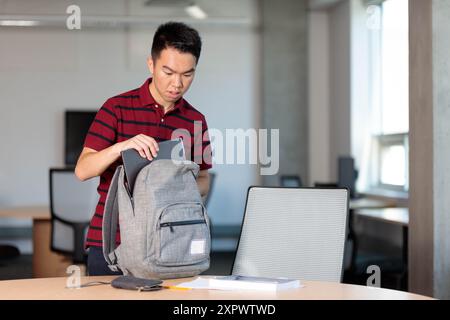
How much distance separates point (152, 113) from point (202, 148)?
212mm

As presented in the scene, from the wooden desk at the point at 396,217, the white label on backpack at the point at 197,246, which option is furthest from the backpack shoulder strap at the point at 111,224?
the wooden desk at the point at 396,217

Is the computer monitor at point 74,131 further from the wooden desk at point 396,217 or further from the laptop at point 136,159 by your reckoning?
the laptop at point 136,159

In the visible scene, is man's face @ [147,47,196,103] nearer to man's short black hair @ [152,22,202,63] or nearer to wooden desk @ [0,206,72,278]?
man's short black hair @ [152,22,202,63]

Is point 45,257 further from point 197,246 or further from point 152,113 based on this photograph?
point 197,246

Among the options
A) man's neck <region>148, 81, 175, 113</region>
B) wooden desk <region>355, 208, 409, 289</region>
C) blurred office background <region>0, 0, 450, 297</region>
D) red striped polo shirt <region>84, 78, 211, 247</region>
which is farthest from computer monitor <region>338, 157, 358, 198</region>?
man's neck <region>148, 81, 175, 113</region>

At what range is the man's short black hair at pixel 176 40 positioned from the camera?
7.43ft

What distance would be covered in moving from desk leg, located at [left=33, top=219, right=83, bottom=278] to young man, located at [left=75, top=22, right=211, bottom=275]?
3150 mm

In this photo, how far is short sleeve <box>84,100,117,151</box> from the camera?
227cm

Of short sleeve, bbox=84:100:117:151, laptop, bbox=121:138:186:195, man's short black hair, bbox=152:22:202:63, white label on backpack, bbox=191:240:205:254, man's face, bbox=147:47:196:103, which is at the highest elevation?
man's short black hair, bbox=152:22:202:63

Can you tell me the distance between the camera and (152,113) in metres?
2.38

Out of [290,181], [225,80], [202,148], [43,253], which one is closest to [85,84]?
[225,80]
